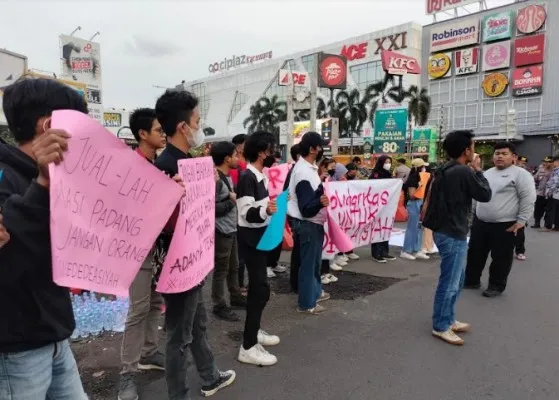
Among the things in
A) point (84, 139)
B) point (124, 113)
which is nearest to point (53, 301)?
point (84, 139)

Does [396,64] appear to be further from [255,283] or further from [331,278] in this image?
[255,283]

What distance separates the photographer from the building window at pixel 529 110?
1626 inches

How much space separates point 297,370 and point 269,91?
225 ft

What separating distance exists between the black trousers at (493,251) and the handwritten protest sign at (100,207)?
15.7 feet

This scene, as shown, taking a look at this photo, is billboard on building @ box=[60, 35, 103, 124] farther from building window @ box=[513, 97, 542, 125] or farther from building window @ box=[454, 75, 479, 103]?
building window @ box=[513, 97, 542, 125]

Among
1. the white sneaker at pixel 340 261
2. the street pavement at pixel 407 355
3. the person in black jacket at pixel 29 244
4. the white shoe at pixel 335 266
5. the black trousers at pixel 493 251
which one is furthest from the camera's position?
the white sneaker at pixel 340 261

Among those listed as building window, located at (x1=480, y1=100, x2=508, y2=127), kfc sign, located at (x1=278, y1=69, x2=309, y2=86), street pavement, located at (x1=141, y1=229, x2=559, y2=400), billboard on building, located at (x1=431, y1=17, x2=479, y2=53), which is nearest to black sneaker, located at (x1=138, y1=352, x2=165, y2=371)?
street pavement, located at (x1=141, y1=229, x2=559, y2=400)

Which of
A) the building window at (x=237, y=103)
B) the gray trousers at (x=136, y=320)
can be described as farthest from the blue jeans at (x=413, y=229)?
the building window at (x=237, y=103)

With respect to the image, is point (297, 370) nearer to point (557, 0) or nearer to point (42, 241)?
point (42, 241)

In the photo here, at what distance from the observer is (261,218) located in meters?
3.26

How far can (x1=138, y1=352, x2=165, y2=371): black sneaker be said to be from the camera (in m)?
3.25

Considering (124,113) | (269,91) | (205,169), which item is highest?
(269,91)

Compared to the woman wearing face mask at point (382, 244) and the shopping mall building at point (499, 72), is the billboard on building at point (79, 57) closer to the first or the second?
the woman wearing face mask at point (382, 244)

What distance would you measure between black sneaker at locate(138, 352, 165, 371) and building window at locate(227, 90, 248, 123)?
74.3 meters
